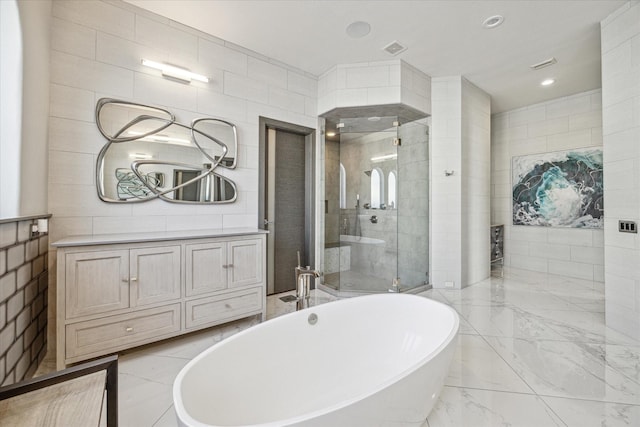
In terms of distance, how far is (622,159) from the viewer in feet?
7.61

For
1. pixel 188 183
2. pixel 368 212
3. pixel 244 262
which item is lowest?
pixel 244 262

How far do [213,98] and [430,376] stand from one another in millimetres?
2823

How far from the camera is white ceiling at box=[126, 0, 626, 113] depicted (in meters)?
2.35

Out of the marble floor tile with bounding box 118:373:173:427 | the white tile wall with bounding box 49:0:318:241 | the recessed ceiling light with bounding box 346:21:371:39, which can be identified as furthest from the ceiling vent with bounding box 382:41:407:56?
the marble floor tile with bounding box 118:373:173:427

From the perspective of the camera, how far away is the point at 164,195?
95.8 inches

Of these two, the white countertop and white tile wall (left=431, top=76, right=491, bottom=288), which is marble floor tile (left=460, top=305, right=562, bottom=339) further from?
the white countertop

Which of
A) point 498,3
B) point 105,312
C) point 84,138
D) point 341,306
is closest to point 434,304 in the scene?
point 341,306

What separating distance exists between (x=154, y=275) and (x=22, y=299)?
25.9 inches

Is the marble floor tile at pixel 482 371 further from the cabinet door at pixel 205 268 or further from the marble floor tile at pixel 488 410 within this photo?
the cabinet door at pixel 205 268

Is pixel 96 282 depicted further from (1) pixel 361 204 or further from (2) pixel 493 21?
(2) pixel 493 21

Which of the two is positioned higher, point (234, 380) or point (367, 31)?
point (367, 31)

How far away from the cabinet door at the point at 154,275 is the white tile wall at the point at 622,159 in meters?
3.60

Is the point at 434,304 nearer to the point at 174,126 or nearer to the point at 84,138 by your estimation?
the point at 174,126

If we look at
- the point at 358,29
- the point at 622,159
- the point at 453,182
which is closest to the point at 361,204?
the point at 453,182
